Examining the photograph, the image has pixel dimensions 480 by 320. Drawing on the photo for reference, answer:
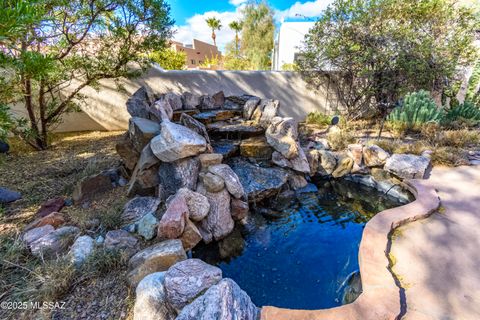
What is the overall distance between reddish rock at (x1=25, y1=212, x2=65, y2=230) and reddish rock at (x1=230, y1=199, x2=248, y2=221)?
1.73 m

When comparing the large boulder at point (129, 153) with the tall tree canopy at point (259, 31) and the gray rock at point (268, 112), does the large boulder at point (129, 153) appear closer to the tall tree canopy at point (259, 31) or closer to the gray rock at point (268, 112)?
the gray rock at point (268, 112)

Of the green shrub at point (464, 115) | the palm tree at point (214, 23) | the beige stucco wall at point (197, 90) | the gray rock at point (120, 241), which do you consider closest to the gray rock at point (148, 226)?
the gray rock at point (120, 241)

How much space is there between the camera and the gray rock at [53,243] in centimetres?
201

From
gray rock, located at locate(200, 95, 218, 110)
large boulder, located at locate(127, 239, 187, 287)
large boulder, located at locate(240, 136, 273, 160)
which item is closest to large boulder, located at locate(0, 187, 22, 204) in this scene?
large boulder, located at locate(127, 239, 187, 287)

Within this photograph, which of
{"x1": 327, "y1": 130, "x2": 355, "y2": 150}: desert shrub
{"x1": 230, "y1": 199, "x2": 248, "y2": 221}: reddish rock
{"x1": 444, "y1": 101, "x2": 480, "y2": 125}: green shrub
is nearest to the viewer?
→ {"x1": 230, "y1": 199, "x2": 248, "y2": 221}: reddish rock

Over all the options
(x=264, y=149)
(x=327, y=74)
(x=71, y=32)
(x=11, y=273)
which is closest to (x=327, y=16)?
(x=327, y=74)

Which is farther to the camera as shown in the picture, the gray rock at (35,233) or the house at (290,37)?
the house at (290,37)

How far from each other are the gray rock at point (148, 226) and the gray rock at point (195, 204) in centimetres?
34

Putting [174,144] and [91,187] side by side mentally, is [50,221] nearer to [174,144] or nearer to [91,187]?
[91,187]

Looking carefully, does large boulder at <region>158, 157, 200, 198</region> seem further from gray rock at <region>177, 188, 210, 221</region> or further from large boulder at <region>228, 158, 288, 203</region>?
large boulder at <region>228, 158, 288, 203</region>

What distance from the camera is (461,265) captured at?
73.6 inches

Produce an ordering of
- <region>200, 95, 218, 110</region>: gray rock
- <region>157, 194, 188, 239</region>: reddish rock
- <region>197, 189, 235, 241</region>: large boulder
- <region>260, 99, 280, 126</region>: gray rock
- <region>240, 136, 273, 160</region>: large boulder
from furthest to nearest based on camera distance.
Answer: <region>200, 95, 218, 110</region>: gray rock, <region>260, 99, 280, 126</region>: gray rock, <region>240, 136, 273, 160</region>: large boulder, <region>197, 189, 235, 241</region>: large boulder, <region>157, 194, 188, 239</region>: reddish rock

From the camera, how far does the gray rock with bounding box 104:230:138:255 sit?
2090 mm

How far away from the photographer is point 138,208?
2590 mm
